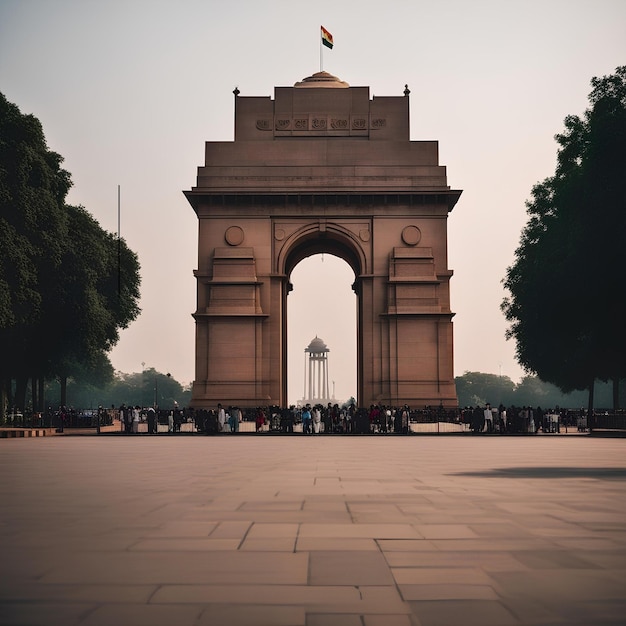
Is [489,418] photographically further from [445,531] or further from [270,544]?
[270,544]

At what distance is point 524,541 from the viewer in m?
7.88

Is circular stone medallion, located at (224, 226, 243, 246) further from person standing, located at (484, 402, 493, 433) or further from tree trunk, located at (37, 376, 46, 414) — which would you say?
person standing, located at (484, 402, 493, 433)

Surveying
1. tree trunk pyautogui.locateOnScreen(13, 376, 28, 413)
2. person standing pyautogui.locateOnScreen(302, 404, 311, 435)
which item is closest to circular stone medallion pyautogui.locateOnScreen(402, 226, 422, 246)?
person standing pyautogui.locateOnScreen(302, 404, 311, 435)

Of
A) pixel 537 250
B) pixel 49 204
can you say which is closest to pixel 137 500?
pixel 49 204

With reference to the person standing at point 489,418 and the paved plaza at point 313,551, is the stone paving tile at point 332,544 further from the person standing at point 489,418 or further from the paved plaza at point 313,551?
the person standing at point 489,418

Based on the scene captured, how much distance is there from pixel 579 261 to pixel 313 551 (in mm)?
34769

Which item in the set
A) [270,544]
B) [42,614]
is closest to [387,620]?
[42,614]

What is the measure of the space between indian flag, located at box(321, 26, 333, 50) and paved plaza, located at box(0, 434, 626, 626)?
48.5 metres

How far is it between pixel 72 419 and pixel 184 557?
151 ft

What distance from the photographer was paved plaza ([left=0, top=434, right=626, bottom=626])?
5246 millimetres

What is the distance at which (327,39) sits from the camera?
196 ft

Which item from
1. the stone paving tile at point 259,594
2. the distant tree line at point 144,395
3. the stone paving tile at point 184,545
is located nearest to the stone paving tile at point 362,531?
the stone paving tile at point 184,545

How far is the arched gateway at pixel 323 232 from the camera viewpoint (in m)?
53.9

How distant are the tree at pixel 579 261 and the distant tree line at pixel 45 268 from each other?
2307cm
